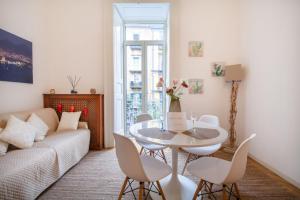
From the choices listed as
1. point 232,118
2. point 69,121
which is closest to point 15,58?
point 69,121

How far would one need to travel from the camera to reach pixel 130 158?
4.20 feet

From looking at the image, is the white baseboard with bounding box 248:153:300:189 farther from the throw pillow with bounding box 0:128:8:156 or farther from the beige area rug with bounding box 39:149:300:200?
the throw pillow with bounding box 0:128:8:156

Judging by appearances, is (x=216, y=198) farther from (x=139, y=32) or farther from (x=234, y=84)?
(x=139, y=32)

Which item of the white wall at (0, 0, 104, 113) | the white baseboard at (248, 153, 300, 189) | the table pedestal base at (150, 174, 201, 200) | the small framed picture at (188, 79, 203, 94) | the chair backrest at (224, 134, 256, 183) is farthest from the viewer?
the small framed picture at (188, 79, 203, 94)

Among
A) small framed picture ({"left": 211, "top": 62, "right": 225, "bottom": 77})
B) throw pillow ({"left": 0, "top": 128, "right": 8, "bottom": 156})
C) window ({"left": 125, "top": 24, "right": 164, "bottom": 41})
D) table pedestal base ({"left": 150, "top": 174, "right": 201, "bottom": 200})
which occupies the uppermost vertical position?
window ({"left": 125, "top": 24, "right": 164, "bottom": 41})

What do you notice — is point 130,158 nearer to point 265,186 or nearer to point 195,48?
point 265,186

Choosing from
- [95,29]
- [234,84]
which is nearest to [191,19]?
[234,84]

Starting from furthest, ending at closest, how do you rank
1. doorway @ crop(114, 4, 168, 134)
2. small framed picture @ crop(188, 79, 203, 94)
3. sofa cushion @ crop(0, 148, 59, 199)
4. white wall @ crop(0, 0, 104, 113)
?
doorway @ crop(114, 4, 168, 134)
small framed picture @ crop(188, 79, 203, 94)
white wall @ crop(0, 0, 104, 113)
sofa cushion @ crop(0, 148, 59, 199)

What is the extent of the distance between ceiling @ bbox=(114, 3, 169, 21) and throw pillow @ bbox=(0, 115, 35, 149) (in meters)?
2.69

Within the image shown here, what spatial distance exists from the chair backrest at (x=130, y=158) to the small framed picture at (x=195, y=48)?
8.50 feet

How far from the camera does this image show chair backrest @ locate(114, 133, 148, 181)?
126cm

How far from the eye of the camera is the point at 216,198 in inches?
69.1

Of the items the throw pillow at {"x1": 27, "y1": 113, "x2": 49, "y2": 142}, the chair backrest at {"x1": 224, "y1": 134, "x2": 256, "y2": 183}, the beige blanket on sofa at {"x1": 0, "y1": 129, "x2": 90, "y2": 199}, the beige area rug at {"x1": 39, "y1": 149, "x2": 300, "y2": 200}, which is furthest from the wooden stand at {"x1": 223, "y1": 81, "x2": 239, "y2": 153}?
the throw pillow at {"x1": 27, "y1": 113, "x2": 49, "y2": 142}

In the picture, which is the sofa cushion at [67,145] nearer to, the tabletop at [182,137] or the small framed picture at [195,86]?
the tabletop at [182,137]
